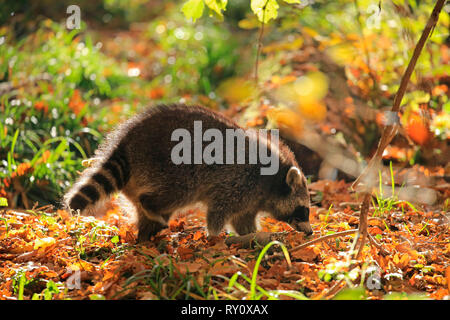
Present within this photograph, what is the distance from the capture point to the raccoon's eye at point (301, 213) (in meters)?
4.20

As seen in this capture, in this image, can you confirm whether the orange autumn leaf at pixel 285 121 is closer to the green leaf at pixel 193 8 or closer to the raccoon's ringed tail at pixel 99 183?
the raccoon's ringed tail at pixel 99 183

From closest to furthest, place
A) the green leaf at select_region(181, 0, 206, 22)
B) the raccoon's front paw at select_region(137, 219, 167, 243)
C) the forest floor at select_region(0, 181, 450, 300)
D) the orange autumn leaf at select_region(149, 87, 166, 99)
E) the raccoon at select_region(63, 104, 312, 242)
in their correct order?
the forest floor at select_region(0, 181, 450, 300) < the green leaf at select_region(181, 0, 206, 22) < the raccoon at select_region(63, 104, 312, 242) < the raccoon's front paw at select_region(137, 219, 167, 243) < the orange autumn leaf at select_region(149, 87, 166, 99)

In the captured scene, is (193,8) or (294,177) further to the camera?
(294,177)

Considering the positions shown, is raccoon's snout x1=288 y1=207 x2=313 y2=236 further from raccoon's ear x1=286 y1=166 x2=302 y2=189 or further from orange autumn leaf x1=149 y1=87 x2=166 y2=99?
orange autumn leaf x1=149 y1=87 x2=166 y2=99

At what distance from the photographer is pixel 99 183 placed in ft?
12.3

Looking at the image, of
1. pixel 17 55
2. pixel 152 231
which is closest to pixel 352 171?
pixel 152 231

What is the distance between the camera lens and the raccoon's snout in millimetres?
4086

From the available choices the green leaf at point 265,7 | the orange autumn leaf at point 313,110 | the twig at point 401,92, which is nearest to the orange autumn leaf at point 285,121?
the orange autumn leaf at point 313,110

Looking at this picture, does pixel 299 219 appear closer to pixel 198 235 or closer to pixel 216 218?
pixel 216 218

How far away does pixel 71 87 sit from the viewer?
687 cm

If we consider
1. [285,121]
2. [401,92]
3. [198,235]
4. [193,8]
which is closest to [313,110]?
[285,121]

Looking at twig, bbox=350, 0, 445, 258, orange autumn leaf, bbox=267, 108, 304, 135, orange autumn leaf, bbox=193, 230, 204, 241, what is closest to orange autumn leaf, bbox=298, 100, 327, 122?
orange autumn leaf, bbox=267, 108, 304, 135

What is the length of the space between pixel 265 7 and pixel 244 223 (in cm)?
192

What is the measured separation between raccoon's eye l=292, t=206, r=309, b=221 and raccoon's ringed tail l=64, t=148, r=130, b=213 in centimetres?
147
